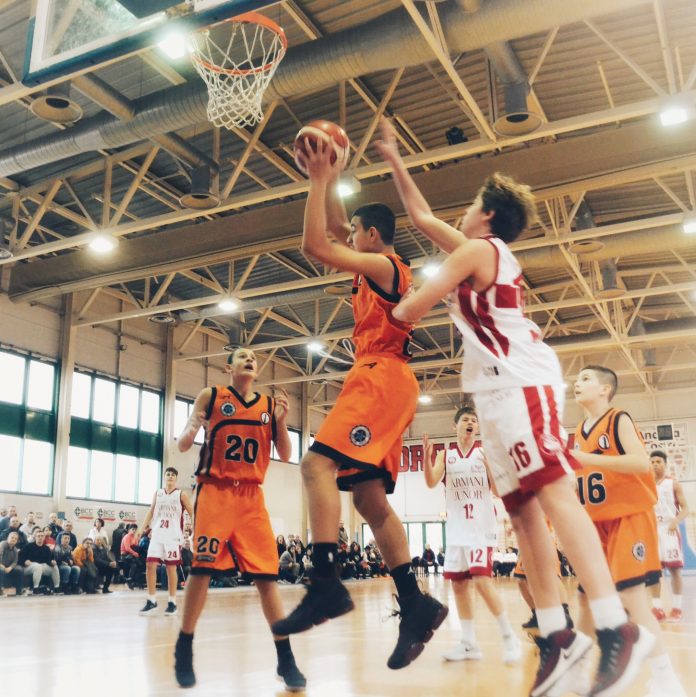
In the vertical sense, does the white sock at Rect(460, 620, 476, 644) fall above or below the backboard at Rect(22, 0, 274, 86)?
below

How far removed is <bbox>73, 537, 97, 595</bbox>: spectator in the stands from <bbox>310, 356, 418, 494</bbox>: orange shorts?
47.3ft

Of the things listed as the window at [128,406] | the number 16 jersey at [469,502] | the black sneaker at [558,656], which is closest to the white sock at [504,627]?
the number 16 jersey at [469,502]

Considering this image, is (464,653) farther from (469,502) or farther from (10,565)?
(10,565)

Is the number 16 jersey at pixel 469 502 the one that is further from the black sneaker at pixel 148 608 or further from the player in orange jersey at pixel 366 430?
the black sneaker at pixel 148 608

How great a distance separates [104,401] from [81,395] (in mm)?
795

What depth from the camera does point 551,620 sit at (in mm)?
2920

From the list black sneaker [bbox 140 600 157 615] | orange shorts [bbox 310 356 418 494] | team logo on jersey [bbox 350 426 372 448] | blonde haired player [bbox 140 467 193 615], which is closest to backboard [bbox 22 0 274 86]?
orange shorts [bbox 310 356 418 494]

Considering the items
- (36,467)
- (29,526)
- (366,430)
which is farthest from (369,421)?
(36,467)

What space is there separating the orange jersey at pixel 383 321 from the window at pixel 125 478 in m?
19.1

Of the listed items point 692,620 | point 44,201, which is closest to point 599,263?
point 692,620

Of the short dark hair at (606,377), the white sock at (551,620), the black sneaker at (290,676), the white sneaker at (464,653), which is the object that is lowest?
the white sneaker at (464,653)

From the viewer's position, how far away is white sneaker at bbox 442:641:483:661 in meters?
5.70

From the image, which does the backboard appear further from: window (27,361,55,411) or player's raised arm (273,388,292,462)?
window (27,361,55,411)

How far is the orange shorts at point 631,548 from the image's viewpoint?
4215mm
